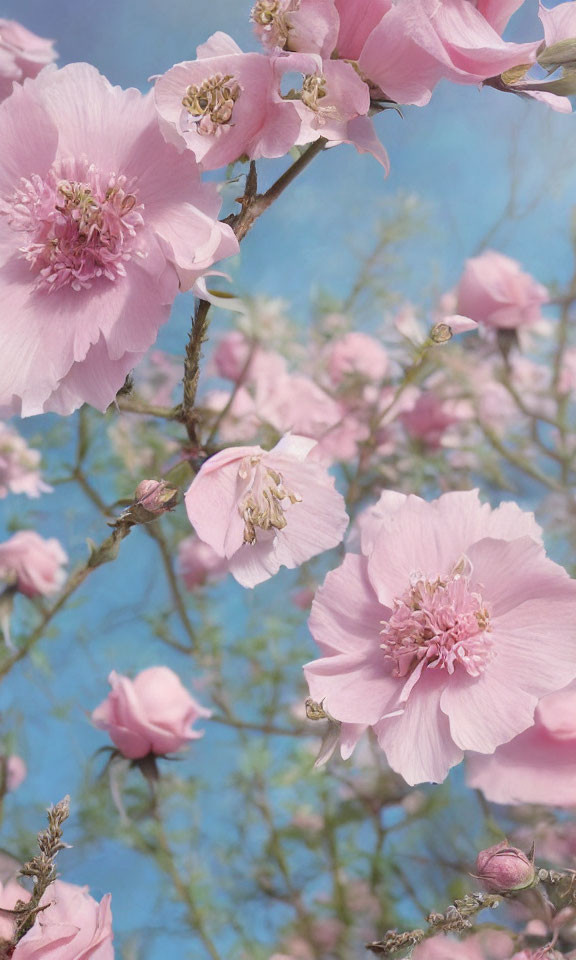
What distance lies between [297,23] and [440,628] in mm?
144

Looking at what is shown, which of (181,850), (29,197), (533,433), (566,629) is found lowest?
(181,850)

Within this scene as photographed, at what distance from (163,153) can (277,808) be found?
1.50ft

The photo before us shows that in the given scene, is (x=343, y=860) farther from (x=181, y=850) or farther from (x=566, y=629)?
(x=566, y=629)

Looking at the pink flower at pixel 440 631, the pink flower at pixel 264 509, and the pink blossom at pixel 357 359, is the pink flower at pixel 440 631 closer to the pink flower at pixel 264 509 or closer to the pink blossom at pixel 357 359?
the pink flower at pixel 264 509

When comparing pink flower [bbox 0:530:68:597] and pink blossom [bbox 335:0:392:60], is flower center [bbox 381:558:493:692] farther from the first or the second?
pink flower [bbox 0:530:68:597]

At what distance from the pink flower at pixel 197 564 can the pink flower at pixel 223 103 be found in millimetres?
407

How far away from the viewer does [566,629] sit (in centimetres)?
21

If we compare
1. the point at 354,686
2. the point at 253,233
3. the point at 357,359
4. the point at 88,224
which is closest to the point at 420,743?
the point at 354,686

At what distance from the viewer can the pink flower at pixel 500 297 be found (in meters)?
0.46

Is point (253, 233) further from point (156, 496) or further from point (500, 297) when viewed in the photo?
point (156, 496)

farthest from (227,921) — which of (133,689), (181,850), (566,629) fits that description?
(566,629)

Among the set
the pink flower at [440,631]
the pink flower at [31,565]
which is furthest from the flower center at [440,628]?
the pink flower at [31,565]

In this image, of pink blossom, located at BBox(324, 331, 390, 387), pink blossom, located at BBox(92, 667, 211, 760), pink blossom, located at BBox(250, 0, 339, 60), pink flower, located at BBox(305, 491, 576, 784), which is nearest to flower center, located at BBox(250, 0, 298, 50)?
pink blossom, located at BBox(250, 0, 339, 60)

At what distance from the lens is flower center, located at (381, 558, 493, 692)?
0.22 m
